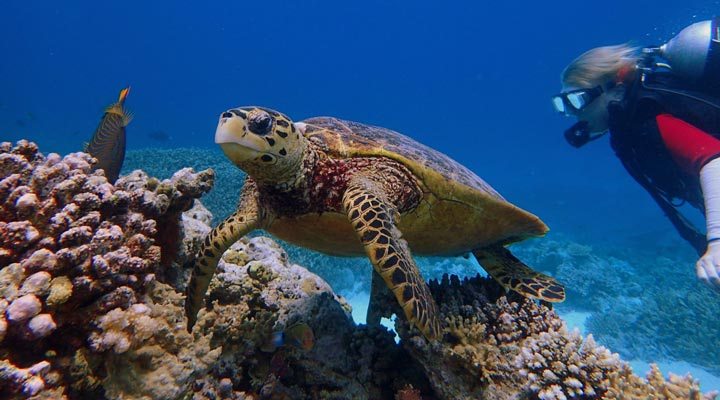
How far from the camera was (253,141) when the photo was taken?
7.78 ft

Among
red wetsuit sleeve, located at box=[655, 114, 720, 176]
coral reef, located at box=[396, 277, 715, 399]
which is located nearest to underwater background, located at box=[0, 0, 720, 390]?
red wetsuit sleeve, located at box=[655, 114, 720, 176]

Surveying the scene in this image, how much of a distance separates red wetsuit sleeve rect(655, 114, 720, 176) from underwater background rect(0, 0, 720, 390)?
2277 cm

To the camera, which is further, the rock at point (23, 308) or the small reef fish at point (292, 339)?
the small reef fish at point (292, 339)

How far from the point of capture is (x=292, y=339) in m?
2.57

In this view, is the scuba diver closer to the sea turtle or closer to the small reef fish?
the sea turtle

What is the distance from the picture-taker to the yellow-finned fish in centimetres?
328

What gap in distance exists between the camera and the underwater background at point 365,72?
51.4 meters

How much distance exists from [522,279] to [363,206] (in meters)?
1.61

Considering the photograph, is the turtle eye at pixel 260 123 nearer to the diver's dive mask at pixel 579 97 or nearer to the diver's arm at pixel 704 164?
the diver's arm at pixel 704 164

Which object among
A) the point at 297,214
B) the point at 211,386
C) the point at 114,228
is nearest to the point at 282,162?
the point at 297,214

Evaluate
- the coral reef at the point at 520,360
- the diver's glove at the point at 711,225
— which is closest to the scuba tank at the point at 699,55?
the diver's glove at the point at 711,225

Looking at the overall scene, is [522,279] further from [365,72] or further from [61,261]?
[365,72]

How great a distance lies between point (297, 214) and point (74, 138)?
51052 mm

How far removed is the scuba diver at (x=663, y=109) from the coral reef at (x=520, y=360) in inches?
53.1
